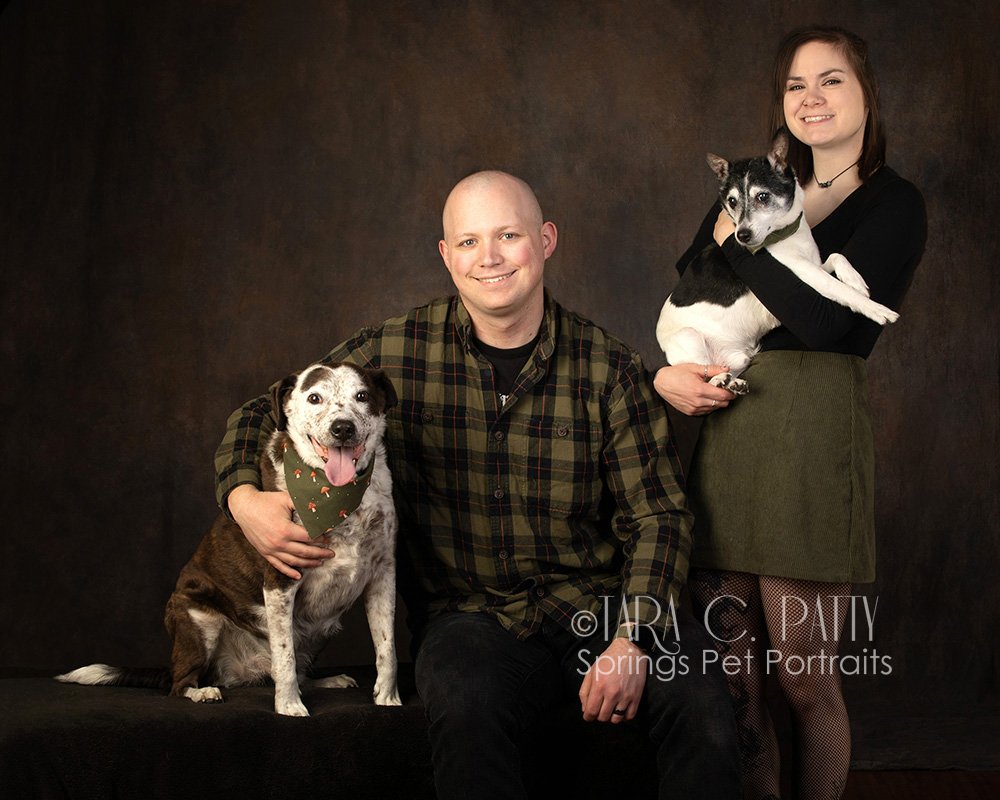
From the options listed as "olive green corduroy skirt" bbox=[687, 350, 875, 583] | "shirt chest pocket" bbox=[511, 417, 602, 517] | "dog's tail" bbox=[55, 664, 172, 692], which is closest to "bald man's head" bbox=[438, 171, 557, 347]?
"shirt chest pocket" bbox=[511, 417, 602, 517]

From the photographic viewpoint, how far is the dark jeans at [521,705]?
2.10 m

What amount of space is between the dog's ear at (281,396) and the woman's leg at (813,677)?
4.10 ft

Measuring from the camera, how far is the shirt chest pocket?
2578 mm

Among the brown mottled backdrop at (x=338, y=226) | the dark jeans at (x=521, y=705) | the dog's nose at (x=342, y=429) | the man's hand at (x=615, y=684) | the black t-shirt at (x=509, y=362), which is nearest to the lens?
the dark jeans at (x=521, y=705)

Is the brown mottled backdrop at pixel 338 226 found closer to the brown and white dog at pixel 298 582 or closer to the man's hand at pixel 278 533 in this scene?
the brown and white dog at pixel 298 582

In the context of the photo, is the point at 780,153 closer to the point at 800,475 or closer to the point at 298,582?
the point at 800,475

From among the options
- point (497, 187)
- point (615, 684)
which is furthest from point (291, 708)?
point (497, 187)

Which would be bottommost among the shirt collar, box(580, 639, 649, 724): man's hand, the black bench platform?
the black bench platform

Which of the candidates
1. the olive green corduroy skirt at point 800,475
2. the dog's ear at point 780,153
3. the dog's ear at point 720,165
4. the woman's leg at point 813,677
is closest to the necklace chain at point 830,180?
the dog's ear at point 780,153

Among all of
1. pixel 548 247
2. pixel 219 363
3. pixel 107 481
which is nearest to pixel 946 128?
pixel 548 247

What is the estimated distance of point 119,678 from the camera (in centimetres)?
274

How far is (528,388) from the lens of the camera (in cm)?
258

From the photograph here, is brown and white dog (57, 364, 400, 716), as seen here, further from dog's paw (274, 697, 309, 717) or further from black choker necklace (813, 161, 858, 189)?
black choker necklace (813, 161, 858, 189)

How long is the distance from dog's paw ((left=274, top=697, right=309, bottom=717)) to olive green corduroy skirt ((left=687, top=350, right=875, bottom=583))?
1.06 meters
